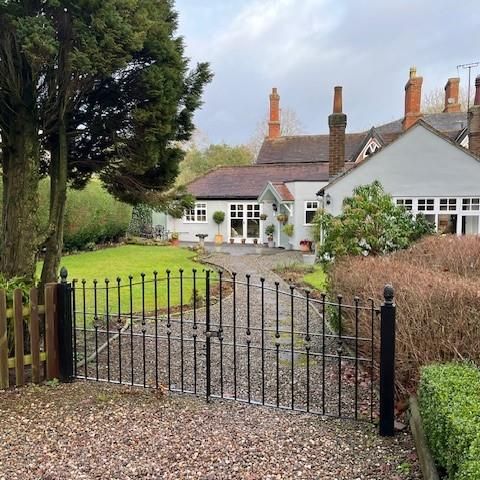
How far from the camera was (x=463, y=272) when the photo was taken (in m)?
6.47

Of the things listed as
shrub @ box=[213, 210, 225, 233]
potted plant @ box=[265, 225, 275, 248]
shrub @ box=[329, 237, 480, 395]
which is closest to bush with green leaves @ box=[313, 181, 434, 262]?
shrub @ box=[329, 237, 480, 395]

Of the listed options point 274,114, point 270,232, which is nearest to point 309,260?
point 270,232

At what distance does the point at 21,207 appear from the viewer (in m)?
5.77

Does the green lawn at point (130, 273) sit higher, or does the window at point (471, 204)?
the window at point (471, 204)

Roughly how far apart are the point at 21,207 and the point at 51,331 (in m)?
1.65

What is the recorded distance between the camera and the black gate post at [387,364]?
3.97m

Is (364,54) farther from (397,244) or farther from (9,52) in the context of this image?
(9,52)

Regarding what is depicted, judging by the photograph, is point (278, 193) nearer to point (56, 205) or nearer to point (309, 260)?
point (309, 260)

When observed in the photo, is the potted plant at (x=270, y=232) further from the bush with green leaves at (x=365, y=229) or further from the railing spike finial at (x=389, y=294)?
the railing spike finial at (x=389, y=294)

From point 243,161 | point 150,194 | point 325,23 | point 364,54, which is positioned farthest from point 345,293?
point 243,161

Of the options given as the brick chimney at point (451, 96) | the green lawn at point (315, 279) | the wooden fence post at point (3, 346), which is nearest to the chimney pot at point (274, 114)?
the brick chimney at point (451, 96)

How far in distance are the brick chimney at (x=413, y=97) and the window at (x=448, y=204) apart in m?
5.72

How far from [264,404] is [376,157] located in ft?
48.9

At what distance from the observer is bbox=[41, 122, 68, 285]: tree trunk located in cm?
611
